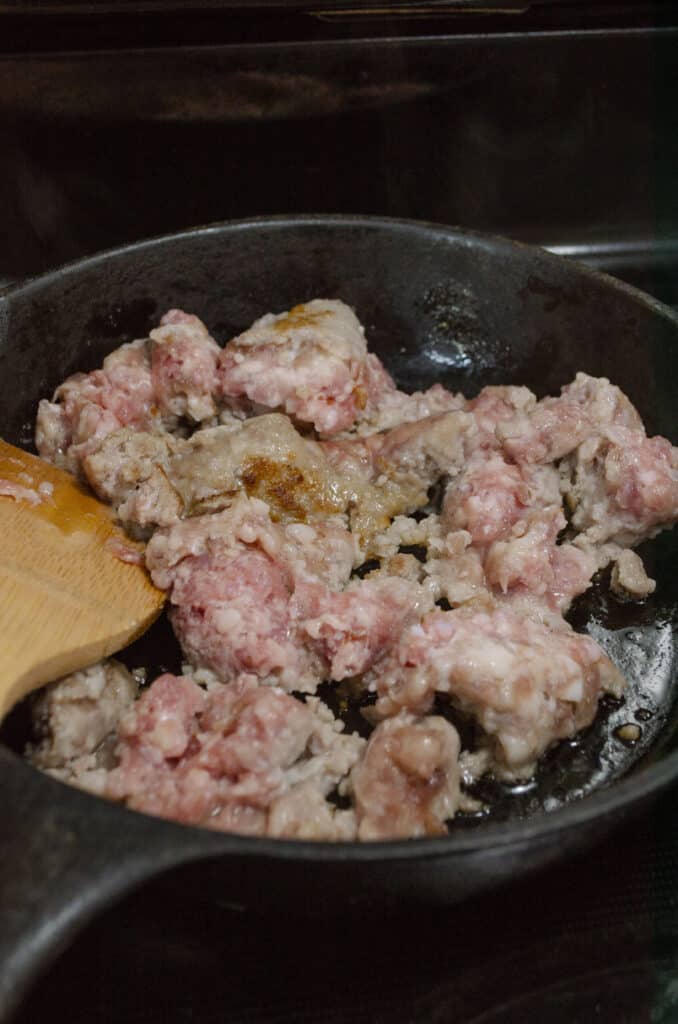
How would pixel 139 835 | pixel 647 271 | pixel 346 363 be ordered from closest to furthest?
pixel 139 835 → pixel 346 363 → pixel 647 271

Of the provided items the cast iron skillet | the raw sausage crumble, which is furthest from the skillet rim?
the raw sausage crumble

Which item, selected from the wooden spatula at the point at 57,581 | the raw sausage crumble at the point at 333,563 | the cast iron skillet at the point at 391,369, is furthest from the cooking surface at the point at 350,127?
the wooden spatula at the point at 57,581

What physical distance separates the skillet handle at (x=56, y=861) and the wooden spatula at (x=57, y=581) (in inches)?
13.5

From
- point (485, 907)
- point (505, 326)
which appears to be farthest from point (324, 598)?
point (505, 326)

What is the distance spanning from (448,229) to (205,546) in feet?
3.61

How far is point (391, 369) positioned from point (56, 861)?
167 centimetres

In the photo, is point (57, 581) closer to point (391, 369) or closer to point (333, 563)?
point (333, 563)

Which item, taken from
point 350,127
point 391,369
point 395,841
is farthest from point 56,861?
point 350,127

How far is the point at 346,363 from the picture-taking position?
2182 millimetres

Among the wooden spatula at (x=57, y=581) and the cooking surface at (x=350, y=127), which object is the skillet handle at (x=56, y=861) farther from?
the cooking surface at (x=350, y=127)

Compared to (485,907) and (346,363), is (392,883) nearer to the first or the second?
(485,907)

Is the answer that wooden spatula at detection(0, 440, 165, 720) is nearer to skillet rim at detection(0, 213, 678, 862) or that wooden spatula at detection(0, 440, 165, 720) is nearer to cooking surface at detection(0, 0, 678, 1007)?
skillet rim at detection(0, 213, 678, 862)

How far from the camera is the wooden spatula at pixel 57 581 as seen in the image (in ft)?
5.39

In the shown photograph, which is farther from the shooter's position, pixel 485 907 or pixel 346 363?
pixel 346 363
